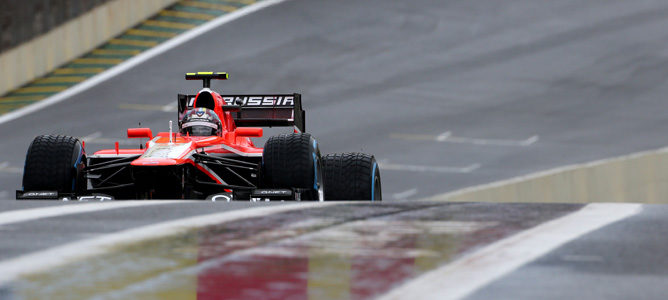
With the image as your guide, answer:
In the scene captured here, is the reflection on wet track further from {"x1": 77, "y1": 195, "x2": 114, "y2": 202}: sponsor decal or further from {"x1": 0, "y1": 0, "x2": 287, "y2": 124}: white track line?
{"x1": 0, "y1": 0, "x2": 287, "y2": 124}: white track line

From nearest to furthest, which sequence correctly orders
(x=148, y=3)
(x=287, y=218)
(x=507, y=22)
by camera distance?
(x=287, y=218) → (x=507, y=22) → (x=148, y=3)

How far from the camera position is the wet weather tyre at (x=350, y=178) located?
39.1 ft

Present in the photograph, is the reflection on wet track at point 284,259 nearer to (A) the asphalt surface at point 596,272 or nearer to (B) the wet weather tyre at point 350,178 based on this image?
(A) the asphalt surface at point 596,272

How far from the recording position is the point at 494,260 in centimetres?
400

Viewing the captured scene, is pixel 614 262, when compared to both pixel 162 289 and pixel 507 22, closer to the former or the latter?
pixel 162 289

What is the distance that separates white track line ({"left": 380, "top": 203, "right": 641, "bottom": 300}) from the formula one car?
18.3 ft

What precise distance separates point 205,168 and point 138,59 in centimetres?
1817

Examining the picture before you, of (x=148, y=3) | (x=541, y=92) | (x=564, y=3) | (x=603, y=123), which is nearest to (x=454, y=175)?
(x=603, y=123)

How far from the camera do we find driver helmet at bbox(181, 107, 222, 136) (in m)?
12.8

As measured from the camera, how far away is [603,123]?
2317cm

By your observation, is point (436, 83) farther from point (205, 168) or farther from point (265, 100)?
point (205, 168)

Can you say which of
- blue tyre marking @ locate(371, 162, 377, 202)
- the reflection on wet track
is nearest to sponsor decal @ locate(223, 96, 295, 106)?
blue tyre marking @ locate(371, 162, 377, 202)

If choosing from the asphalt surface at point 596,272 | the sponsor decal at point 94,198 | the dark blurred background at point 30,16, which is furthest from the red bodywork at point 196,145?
the dark blurred background at point 30,16

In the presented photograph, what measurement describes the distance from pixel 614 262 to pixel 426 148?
17.5 metres
